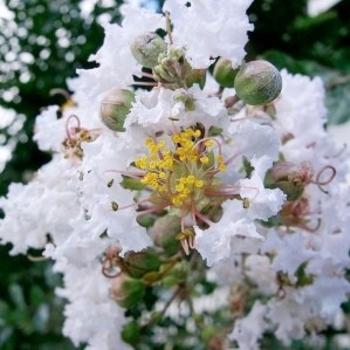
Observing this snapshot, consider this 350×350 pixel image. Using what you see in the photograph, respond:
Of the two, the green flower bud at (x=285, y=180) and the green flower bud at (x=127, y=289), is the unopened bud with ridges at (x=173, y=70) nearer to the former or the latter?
the green flower bud at (x=285, y=180)

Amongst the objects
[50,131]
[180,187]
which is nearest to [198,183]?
[180,187]

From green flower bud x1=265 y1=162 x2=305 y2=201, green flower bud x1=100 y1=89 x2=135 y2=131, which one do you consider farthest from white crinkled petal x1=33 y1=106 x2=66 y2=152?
green flower bud x1=265 y1=162 x2=305 y2=201

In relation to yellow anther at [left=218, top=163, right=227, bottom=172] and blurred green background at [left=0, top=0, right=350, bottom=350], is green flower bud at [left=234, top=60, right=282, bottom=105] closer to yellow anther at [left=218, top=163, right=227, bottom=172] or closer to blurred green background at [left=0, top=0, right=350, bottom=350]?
yellow anther at [left=218, top=163, right=227, bottom=172]

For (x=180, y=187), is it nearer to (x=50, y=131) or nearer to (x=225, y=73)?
(x=225, y=73)

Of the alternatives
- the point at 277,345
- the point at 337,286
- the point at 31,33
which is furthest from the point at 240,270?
the point at 31,33

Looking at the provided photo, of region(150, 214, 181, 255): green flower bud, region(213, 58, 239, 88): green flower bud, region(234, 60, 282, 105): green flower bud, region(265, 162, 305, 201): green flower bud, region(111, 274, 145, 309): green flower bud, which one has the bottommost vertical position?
region(111, 274, 145, 309): green flower bud
